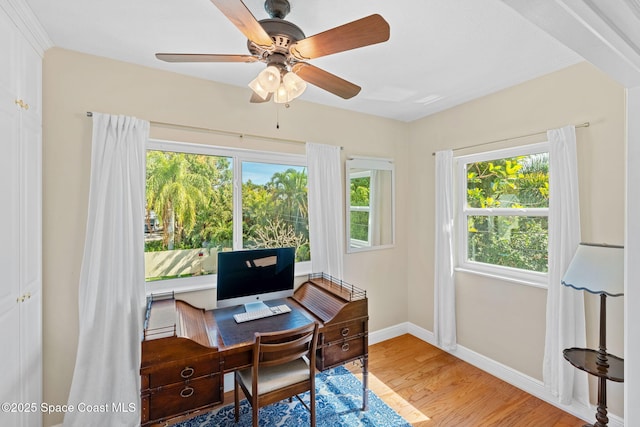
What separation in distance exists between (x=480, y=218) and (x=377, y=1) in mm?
2137

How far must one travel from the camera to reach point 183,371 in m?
1.55

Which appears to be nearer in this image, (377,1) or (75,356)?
(377,1)

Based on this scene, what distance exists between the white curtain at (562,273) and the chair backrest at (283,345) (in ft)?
5.78

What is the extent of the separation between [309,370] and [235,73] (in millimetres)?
2182

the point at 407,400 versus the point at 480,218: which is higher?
the point at 480,218

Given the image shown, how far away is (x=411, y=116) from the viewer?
3.13 meters

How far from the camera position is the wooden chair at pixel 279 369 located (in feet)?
5.32

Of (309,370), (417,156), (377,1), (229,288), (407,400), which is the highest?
(377,1)

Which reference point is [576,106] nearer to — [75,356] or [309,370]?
[309,370]

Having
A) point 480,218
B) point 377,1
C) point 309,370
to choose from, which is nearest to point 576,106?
point 480,218

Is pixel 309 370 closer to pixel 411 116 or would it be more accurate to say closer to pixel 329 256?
pixel 329 256

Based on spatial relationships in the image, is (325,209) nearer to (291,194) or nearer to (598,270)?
(291,194)

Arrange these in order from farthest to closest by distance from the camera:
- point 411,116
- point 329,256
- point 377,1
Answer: point 411,116
point 329,256
point 377,1

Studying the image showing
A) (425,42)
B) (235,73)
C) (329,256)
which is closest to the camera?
(425,42)
